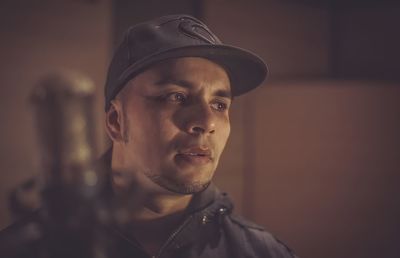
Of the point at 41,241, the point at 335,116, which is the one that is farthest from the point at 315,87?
the point at 41,241

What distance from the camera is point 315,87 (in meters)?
2.38

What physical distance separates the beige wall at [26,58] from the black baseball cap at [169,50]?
0.52 metres

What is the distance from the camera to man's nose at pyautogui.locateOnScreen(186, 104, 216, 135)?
4.20ft

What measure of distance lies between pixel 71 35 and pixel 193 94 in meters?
0.81

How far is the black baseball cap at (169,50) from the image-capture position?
1.29 m

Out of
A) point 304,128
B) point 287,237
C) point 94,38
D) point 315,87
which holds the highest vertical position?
point 94,38

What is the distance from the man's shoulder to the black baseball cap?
17.5 inches

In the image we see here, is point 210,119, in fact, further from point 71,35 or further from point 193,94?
point 71,35

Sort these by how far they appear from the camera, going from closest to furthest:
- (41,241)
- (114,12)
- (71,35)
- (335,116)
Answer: (41,241), (71,35), (114,12), (335,116)

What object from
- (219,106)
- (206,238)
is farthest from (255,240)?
(219,106)

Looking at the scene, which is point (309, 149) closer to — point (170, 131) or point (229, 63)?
point (229, 63)

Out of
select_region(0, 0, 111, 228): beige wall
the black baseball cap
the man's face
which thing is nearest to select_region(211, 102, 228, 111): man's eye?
the man's face

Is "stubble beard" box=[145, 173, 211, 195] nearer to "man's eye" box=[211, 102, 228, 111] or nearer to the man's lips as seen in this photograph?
the man's lips

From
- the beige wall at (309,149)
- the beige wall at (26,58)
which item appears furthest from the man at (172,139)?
the beige wall at (309,149)
